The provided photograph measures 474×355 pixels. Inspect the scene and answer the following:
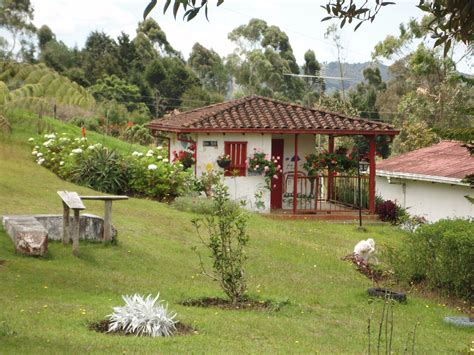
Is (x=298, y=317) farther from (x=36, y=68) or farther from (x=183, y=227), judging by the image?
(x=183, y=227)

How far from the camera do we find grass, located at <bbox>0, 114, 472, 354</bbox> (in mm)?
8016

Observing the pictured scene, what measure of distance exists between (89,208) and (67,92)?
20.7 feet

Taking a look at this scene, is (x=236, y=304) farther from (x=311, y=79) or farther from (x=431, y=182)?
(x=311, y=79)

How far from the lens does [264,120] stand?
79.8 ft

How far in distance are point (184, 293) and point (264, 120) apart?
13.7 metres

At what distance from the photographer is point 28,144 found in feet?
91.2

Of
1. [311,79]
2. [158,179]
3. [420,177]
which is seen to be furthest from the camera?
[311,79]

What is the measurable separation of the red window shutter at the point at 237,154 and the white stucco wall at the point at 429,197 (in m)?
5.74

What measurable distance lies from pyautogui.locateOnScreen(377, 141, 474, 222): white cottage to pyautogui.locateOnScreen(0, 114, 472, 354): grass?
4.32 m

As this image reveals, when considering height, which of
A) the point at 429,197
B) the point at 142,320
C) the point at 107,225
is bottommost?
the point at 142,320

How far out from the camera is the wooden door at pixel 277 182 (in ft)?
81.9

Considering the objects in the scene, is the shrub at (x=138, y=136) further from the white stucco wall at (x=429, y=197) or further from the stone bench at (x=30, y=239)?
the stone bench at (x=30, y=239)

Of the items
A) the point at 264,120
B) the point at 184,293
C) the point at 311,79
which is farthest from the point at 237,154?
the point at 311,79

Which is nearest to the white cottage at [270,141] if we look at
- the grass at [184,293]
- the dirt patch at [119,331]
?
the grass at [184,293]
